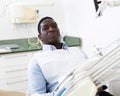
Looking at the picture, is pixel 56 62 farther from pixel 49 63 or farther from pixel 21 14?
pixel 21 14

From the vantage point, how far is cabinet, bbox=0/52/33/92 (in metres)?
2.89

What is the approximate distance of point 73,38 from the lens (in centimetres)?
336

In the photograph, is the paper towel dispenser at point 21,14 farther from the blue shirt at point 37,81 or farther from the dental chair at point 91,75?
the dental chair at point 91,75

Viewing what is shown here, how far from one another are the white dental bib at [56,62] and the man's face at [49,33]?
0.10 metres

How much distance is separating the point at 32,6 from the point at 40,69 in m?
1.87

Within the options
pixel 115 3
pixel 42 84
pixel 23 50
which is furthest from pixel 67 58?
pixel 23 50

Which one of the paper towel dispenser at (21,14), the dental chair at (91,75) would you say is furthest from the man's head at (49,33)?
the paper towel dispenser at (21,14)

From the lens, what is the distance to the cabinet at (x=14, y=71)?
9.48 feet

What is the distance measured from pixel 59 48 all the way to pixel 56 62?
22cm

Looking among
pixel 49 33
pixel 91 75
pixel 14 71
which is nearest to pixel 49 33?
pixel 49 33

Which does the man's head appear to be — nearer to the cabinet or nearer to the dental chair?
the dental chair

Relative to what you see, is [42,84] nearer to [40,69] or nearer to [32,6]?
[40,69]

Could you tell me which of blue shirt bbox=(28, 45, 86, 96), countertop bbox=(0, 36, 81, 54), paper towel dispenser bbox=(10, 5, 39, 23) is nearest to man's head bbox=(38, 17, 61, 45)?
blue shirt bbox=(28, 45, 86, 96)

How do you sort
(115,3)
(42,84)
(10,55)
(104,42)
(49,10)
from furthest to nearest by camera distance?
(49,10)
(10,55)
(104,42)
(42,84)
(115,3)
